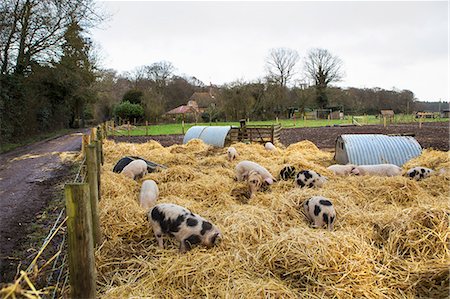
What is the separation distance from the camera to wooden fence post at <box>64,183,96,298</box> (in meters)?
2.35

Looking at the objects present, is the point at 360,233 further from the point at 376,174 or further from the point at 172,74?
the point at 172,74

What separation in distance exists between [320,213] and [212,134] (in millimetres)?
10485

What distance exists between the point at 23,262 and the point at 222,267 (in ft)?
8.13

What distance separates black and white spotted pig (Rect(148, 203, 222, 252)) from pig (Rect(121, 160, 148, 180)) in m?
3.36

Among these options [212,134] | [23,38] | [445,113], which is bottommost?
[212,134]

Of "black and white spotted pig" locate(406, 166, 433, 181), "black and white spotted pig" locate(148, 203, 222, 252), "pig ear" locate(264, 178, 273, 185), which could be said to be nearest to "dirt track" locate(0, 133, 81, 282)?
"black and white spotted pig" locate(148, 203, 222, 252)

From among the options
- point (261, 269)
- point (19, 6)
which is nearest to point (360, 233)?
point (261, 269)

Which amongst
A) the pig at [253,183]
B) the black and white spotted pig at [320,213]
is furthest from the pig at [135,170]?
the black and white spotted pig at [320,213]

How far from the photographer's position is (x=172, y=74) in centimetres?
5641

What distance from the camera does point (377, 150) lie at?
9438 mm

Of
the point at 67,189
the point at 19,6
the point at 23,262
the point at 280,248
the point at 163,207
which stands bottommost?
the point at 23,262

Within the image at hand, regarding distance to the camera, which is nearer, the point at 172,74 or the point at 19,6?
the point at 19,6

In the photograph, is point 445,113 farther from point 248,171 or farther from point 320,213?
point 320,213

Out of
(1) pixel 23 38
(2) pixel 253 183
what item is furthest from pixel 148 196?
(1) pixel 23 38
